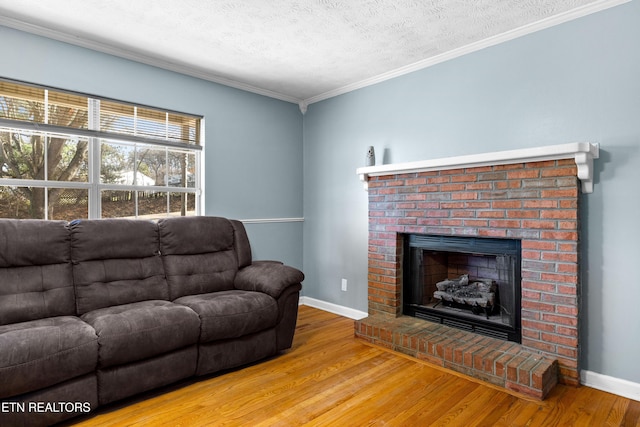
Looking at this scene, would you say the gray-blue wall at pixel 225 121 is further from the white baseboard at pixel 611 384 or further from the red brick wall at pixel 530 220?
the white baseboard at pixel 611 384

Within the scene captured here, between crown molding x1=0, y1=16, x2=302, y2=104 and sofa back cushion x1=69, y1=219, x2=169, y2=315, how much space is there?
1.42m

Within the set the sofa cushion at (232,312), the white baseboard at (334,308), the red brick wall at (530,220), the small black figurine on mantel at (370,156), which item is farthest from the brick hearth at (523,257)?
the sofa cushion at (232,312)

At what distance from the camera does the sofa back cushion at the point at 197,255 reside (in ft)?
9.86

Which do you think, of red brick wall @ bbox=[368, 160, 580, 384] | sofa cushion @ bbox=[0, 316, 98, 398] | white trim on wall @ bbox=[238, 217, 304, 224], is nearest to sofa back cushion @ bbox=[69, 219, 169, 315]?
sofa cushion @ bbox=[0, 316, 98, 398]

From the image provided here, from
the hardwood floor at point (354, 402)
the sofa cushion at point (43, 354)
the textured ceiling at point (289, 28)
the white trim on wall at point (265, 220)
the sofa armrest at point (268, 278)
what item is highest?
the textured ceiling at point (289, 28)

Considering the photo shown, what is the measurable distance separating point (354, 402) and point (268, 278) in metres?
1.16

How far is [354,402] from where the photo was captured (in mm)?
2223

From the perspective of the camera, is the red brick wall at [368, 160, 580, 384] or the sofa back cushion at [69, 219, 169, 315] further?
the sofa back cushion at [69, 219, 169, 315]

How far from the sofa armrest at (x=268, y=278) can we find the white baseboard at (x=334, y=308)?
45.0 inches

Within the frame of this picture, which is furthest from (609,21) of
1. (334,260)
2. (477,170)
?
(334,260)

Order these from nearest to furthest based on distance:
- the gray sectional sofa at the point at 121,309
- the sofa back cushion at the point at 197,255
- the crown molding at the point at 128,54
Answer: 1. the gray sectional sofa at the point at 121,309
2. the crown molding at the point at 128,54
3. the sofa back cushion at the point at 197,255

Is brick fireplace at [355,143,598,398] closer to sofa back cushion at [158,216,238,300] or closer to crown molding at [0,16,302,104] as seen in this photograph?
sofa back cushion at [158,216,238,300]

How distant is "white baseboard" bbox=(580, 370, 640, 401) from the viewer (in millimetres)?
2294

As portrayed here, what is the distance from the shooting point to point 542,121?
2.68 m
